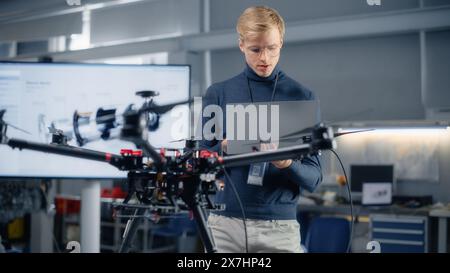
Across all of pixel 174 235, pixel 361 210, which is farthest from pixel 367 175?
pixel 174 235

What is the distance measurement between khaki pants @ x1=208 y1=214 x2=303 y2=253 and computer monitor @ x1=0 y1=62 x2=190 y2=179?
794 millimetres

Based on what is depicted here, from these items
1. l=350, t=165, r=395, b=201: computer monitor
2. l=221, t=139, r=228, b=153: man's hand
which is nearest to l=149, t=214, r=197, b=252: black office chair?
l=350, t=165, r=395, b=201: computer monitor

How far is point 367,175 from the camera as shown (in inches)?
→ 185

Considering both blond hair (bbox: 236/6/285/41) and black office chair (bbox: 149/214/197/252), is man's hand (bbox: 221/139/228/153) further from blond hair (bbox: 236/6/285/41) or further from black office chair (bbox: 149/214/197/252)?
black office chair (bbox: 149/214/197/252)

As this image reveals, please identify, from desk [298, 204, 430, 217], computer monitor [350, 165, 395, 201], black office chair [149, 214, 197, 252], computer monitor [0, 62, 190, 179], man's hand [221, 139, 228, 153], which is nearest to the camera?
man's hand [221, 139, 228, 153]

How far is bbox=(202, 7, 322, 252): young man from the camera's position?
48.3 inches

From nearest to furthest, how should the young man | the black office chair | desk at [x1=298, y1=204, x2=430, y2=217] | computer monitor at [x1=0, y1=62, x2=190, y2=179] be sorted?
the young man
computer monitor at [x1=0, y1=62, x2=190, y2=179]
desk at [x1=298, y1=204, x2=430, y2=217]
the black office chair

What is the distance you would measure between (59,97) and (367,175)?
340 centimetres

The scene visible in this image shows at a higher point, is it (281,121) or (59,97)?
(59,97)

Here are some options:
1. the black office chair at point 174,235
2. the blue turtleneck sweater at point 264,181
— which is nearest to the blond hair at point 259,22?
the blue turtleneck sweater at point 264,181

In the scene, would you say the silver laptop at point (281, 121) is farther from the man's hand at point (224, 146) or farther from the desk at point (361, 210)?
the desk at point (361, 210)

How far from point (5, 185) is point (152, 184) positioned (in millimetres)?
2518

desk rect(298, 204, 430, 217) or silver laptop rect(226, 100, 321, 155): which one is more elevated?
silver laptop rect(226, 100, 321, 155)

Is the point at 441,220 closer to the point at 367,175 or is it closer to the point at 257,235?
the point at 367,175
